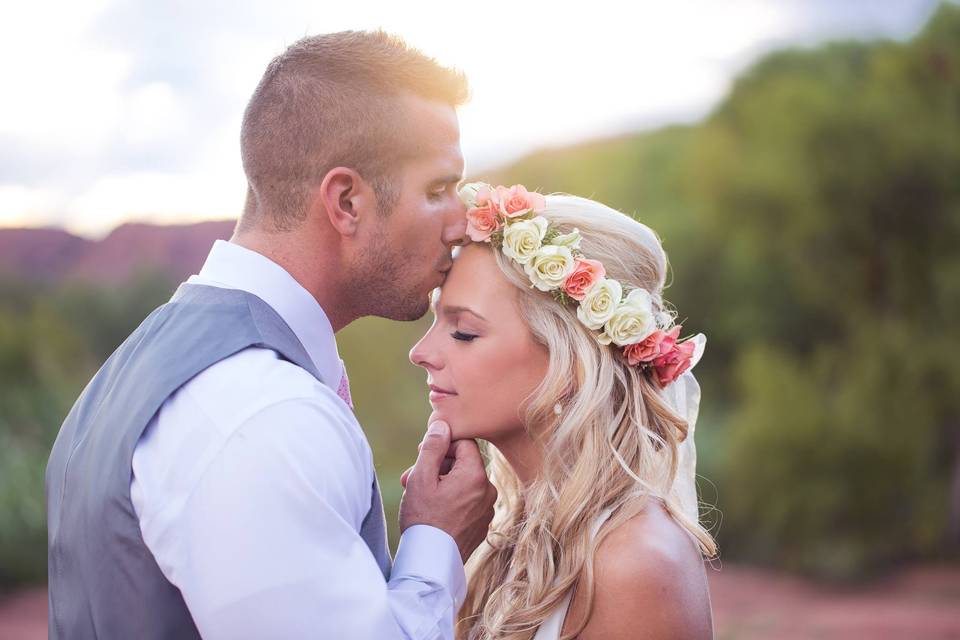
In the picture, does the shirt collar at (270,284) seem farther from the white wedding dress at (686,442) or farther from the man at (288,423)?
the white wedding dress at (686,442)

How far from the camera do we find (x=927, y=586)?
11328 mm

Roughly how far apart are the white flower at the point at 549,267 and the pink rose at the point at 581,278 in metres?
0.02

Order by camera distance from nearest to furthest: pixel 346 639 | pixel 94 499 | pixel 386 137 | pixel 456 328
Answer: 1. pixel 346 639
2. pixel 94 499
3. pixel 386 137
4. pixel 456 328

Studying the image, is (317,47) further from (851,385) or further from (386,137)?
(851,385)

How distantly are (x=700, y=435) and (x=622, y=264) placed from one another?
10419 millimetres

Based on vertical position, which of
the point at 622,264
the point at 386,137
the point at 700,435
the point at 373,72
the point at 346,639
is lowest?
the point at 700,435

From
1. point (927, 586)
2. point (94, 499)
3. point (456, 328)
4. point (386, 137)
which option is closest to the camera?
point (94, 499)

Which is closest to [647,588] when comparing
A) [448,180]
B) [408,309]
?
[408,309]

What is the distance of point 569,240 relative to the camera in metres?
3.03

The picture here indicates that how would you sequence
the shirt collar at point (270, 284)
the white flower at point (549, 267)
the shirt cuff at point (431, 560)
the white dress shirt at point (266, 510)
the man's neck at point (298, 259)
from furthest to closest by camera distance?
the white flower at point (549, 267)
the man's neck at point (298, 259)
the shirt collar at point (270, 284)
the shirt cuff at point (431, 560)
the white dress shirt at point (266, 510)

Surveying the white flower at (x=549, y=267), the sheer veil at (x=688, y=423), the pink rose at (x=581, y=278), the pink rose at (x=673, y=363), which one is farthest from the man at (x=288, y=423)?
the sheer veil at (x=688, y=423)

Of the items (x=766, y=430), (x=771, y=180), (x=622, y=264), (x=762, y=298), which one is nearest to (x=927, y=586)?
(x=766, y=430)

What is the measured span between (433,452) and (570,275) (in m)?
0.66

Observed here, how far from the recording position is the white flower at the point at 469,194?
309cm
